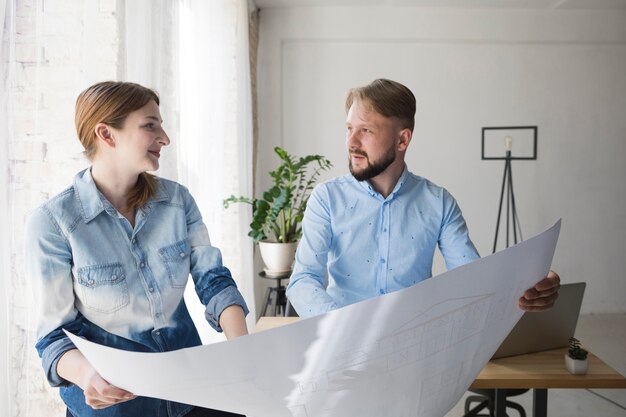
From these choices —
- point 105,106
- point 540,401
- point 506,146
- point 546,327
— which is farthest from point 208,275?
point 506,146

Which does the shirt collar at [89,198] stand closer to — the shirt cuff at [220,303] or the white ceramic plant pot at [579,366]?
the shirt cuff at [220,303]

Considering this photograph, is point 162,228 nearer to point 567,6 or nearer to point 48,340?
point 48,340

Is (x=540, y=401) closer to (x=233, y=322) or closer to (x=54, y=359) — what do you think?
(x=233, y=322)

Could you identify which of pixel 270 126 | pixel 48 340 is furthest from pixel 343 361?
pixel 270 126

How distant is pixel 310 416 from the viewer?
0.64m

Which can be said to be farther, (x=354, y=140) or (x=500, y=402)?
(x=500, y=402)

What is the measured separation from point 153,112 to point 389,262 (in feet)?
2.84

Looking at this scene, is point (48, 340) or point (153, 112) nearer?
point (48, 340)

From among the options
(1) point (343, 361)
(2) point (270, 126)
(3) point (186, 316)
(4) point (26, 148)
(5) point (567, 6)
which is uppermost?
(5) point (567, 6)

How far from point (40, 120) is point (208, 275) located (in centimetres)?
57

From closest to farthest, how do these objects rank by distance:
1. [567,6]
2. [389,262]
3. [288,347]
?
[288,347]
[389,262]
[567,6]

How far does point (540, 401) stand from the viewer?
179 centimetres

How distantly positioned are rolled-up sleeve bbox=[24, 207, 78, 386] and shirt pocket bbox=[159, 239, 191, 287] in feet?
0.71

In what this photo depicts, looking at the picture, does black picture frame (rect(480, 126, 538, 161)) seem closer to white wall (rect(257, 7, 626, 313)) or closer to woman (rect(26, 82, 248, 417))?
white wall (rect(257, 7, 626, 313))
